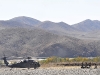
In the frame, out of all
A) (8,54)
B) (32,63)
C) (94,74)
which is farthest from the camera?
(8,54)

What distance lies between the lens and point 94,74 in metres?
45.9

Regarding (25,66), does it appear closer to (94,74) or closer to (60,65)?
(60,65)

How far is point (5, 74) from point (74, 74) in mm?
10308

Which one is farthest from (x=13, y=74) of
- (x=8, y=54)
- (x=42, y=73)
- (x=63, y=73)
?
(x=8, y=54)

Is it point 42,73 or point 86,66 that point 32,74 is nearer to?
point 42,73

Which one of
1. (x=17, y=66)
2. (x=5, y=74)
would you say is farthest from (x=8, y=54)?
(x=5, y=74)

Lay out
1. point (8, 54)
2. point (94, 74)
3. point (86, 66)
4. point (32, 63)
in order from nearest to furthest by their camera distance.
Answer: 1. point (94, 74)
2. point (86, 66)
3. point (32, 63)
4. point (8, 54)

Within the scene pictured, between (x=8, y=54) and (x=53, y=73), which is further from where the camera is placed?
(x=8, y=54)

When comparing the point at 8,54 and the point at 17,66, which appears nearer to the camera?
the point at 17,66

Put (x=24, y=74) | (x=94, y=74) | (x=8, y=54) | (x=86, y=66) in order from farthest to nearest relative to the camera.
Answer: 1. (x=8, y=54)
2. (x=86, y=66)
3. (x=24, y=74)
4. (x=94, y=74)

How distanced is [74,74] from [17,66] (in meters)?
20.2

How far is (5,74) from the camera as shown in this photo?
4969 centimetres

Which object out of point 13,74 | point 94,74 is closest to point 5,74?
point 13,74

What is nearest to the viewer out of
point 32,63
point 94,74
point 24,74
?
point 94,74
